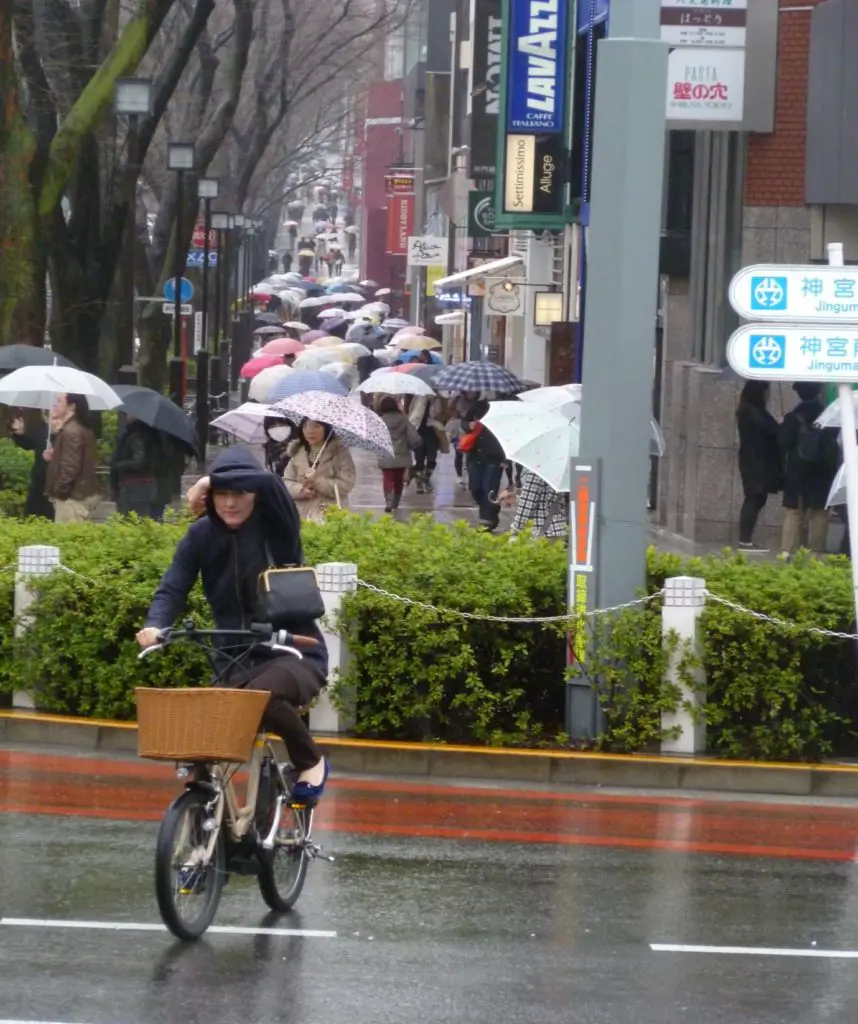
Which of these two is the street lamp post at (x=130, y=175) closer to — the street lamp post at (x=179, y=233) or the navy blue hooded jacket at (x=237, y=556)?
the street lamp post at (x=179, y=233)

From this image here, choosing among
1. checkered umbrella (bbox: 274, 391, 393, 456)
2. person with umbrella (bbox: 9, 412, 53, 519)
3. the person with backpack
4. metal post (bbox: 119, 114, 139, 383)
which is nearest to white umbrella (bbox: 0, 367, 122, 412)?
person with umbrella (bbox: 9, 412, 53, 519)

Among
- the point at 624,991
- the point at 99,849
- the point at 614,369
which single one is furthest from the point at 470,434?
the point at 624,991

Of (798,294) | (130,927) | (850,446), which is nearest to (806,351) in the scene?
(798,294)

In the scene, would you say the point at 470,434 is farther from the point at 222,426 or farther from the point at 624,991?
the point at 624,991

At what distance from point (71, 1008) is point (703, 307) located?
1972cm

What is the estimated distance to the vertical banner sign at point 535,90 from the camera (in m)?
29.9


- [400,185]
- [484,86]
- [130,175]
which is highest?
[400,185]

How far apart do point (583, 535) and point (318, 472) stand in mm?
5576

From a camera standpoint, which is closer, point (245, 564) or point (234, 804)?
point (234, 804)

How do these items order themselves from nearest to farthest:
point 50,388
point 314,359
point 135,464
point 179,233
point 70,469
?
point 70,469, point 50,388, point 135,464, point 179,233, point 314,359

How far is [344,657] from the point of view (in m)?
11.3

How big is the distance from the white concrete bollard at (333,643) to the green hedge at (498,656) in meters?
0.08

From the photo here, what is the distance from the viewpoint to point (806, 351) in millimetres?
10172

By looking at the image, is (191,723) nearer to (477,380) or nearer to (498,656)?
(498,656)
